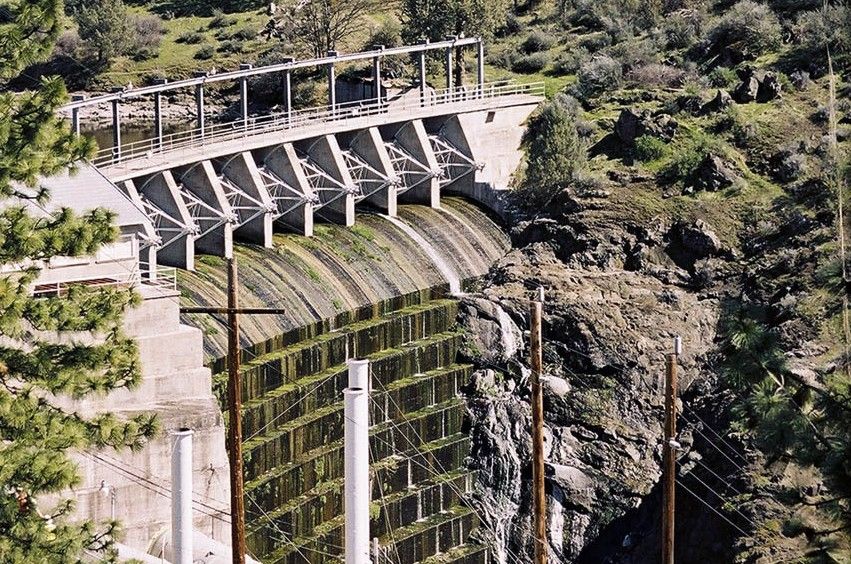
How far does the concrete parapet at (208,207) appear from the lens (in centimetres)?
5078

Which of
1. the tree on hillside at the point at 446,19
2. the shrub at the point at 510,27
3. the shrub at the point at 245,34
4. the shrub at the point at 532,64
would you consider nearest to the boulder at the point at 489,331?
the tree on hillside at the point at 446,19

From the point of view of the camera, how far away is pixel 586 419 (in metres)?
49.6

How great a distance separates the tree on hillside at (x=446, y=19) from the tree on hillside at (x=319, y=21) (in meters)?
6.64

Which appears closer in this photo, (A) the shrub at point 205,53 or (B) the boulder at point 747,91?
(B) the boulder at point 747,91

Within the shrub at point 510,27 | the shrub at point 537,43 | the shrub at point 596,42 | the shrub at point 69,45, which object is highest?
the shrub at point 69,45

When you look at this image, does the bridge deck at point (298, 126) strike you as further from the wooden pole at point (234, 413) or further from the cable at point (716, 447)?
the wooden pole at point (234, 413)

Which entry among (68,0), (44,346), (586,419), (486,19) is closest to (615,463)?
(586,419)

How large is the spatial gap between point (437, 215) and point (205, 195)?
996 centimetres

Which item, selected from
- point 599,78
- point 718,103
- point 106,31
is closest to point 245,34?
point 106,31

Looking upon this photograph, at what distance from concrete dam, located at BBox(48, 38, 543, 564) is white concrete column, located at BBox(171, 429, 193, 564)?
341cm

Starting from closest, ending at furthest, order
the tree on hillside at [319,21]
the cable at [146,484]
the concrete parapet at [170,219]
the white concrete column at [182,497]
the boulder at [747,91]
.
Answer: the white concrete column at [182,497] → the cable at [146,484] → the concrete parapet at [170,219] → the boulder at [747,91] → the tree on hillside at [319,21]

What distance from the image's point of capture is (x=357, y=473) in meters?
26.7

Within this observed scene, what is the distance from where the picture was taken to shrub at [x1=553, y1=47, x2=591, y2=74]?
74.8 metres

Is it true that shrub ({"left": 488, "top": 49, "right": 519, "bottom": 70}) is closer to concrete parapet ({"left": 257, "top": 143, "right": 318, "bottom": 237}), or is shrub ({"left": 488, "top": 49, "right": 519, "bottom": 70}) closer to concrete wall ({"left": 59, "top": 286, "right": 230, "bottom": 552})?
concrete parapet ({"left": 257, "top": 143, "right": 318, "bottom": 237})
